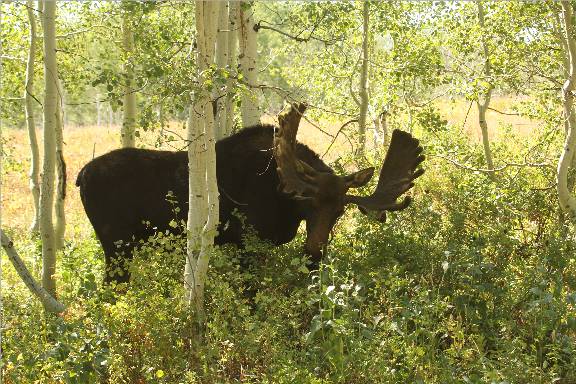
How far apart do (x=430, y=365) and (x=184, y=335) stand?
2347mm

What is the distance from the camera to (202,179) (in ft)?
24.0

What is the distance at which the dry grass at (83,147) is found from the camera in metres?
17.2

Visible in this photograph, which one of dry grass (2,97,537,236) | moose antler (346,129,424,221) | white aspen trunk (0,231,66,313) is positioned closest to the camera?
white aspen trunk (0,231,66,313)

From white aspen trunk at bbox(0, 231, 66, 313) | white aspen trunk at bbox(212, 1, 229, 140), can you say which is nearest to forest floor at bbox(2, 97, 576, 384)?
white aspen trunk at bbox(0, 231, 66, 313)

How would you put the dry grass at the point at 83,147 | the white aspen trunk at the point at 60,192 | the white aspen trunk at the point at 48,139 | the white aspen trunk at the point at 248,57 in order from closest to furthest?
the white aspen trunk at the point at 48,139, the white aspen trunk at the point at 248,57, the white aspen trunk at the point at 60,192, the dry grass at the point at 83,147

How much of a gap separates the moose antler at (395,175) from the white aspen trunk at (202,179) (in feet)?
7.43

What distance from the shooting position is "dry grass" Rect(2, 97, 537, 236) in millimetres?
17219

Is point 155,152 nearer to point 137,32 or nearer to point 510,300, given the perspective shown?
point 137,32

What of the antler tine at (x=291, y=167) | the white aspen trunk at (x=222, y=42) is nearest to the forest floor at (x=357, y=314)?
the antler tine at (x=291, y=167)

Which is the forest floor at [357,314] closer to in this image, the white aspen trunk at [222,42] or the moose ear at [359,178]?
the moose ear at [359,178]

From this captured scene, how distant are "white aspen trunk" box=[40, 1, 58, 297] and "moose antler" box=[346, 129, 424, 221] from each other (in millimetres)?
3743

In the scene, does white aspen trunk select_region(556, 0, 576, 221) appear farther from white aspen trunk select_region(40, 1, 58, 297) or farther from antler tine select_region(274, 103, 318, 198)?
white aspen trunk select_region(40, 1, 58, 297)

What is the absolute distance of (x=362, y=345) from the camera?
19.9 feet

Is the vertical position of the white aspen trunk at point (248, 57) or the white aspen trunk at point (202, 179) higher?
the white aspen trunk at point (248, 57)
